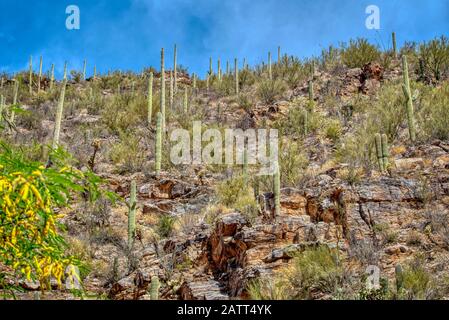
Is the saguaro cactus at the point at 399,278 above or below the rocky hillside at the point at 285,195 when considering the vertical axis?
below

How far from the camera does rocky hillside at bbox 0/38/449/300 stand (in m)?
6.69

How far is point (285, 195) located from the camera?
8.71m

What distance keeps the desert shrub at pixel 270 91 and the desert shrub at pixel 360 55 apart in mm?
2753

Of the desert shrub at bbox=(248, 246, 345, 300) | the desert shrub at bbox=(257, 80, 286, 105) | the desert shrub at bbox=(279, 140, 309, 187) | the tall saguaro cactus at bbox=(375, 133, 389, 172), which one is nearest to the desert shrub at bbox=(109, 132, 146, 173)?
the desert shrub at bbox=(279, 140, 309, 187)

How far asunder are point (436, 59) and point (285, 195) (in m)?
10.8

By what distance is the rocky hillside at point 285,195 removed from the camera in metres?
6.69

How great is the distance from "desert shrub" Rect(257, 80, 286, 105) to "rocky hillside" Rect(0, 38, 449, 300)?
0.24ft

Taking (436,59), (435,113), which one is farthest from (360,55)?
(435,113)

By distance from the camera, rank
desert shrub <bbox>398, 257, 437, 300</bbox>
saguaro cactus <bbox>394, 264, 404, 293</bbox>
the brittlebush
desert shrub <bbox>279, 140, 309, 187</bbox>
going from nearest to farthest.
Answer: the brittlebush → desert shrub <bbox>398, 257, 437, 300</bbox> → saguaro cactus <bbox>394, 264, 404, 293</bbox> → desert shrub <bbox>279, 140, 309, 187</bbox>

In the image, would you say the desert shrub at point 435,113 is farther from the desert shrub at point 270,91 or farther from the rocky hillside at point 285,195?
the desert shrub at point 270,91

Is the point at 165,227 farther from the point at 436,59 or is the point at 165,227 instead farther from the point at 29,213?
the point at 436,59

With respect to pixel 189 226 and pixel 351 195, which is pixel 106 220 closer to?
pixel 189 226

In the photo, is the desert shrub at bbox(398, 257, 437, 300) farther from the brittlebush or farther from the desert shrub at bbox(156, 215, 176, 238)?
the desert shrub at bbox(156, 215, 176, 238)

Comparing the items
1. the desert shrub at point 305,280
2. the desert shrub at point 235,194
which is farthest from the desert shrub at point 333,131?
the desert shrub at point 305,280
